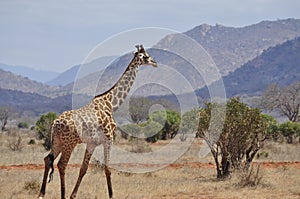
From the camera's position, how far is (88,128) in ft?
37.7

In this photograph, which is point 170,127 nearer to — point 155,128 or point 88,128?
point 155,128

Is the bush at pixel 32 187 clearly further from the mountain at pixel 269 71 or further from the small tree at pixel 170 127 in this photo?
the mountain at pixel 269 71

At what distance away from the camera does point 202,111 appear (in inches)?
703

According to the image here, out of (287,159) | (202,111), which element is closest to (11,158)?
(202,111)

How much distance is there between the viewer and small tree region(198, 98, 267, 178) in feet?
56.7

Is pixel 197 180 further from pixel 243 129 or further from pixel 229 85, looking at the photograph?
pixel 229 85

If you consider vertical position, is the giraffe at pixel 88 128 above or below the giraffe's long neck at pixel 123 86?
below

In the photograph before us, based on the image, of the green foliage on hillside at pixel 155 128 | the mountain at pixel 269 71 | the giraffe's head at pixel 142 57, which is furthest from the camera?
the mountain at pixel 269 71

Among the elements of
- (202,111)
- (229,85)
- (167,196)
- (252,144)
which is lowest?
(167,196)

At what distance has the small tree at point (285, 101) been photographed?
54156 millimetres

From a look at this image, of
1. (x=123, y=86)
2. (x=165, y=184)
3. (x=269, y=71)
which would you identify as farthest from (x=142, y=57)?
(x=269, y=71)

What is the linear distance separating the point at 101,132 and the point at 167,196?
9.07 ft

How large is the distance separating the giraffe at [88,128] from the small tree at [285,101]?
43231 mm

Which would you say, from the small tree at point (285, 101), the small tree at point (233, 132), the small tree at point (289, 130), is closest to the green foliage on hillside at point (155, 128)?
the small tree at point (289, 130)
